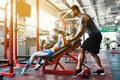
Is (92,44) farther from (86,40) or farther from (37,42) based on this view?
(37,42)

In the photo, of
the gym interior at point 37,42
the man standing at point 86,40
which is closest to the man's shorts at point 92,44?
the man standing at point 86,40

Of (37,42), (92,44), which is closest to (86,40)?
(92,44)

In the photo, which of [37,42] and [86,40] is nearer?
[86,40]

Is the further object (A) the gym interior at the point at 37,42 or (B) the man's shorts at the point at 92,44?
(A) the gym interior at the point at 37,42

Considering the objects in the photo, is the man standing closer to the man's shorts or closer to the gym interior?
the man's shorts

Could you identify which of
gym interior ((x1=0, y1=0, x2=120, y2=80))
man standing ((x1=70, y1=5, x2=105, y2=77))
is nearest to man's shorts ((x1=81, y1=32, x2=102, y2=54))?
man standing ((x1=70, y1=5, x2=105, y2=77))

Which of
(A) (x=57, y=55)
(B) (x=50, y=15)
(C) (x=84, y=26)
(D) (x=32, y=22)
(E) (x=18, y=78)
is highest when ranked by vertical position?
(B) (x=50, y=15)

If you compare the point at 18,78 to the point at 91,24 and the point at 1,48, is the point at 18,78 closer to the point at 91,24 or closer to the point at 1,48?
the point at 91,24

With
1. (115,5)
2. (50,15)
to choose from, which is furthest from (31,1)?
(115,5)

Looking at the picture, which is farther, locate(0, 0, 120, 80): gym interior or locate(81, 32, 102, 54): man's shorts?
locate(0, 0, 120, 80): gym interior

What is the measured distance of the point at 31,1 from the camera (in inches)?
342

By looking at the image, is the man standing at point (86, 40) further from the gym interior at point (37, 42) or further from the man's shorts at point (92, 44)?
the gym interior at point (37, 42)

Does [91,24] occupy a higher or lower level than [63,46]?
A: higher

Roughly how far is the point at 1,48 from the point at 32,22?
295 centimetres
